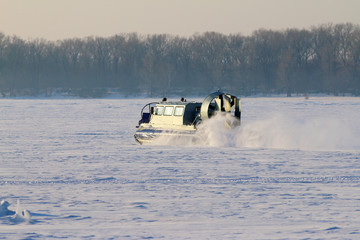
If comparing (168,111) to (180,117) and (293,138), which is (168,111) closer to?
(180,117)

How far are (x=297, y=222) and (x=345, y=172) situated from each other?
560cm

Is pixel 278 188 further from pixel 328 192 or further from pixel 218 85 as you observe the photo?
pixel 218 85

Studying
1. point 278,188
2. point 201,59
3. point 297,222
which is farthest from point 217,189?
point 201,59

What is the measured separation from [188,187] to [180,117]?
10.6m

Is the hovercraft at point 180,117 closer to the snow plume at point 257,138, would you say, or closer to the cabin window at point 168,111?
the cabin window at point 168,111

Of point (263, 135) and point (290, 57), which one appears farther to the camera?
point (290, 57)

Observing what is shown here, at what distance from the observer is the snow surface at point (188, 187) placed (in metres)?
8.45

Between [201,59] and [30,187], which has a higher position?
[201,59]

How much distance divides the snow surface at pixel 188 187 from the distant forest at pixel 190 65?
79.4 metres

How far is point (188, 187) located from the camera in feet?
39.3

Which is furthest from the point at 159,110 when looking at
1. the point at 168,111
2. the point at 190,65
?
the point at 190,65

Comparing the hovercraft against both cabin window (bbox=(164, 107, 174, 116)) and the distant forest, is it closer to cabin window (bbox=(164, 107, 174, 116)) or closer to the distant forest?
cabin window (bbox=(164, 107, 174, 116))

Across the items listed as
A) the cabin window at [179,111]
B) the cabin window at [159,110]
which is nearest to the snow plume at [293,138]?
the cabin window at [179,111]

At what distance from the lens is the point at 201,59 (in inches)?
4471
